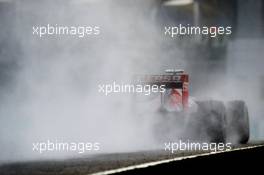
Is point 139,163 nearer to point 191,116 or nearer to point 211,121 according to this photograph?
point 191,116

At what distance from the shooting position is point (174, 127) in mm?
10352

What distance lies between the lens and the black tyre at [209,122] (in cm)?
1056

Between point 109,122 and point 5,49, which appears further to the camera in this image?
point 5,49

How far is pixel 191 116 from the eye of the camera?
10461 millimetres

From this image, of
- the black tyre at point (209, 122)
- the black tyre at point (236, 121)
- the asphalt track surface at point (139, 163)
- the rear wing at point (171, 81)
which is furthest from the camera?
the black tyre at point (236, 121)

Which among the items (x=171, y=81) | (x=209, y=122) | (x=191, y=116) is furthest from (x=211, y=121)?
(x=171, y=81)

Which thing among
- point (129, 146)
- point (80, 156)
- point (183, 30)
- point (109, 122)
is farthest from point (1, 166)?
point (183, 30)

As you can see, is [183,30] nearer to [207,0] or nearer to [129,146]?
[207,0]

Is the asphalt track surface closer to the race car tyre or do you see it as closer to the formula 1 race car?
the formula 1 race car

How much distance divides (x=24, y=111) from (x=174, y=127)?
10.7ft

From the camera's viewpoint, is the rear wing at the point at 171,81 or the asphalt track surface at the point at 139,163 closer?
the asphalt track surface at the point at 139,163

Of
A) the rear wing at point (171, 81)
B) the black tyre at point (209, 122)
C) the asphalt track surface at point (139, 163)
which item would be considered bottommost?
the asphalt track surface at point (139, 163)

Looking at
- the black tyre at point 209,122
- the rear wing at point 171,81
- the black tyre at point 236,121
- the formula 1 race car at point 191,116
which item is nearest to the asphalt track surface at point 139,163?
the formula 1 race car at point 191,116

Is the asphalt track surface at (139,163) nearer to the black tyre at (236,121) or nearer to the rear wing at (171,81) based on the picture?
the rear wing at (171,81)
